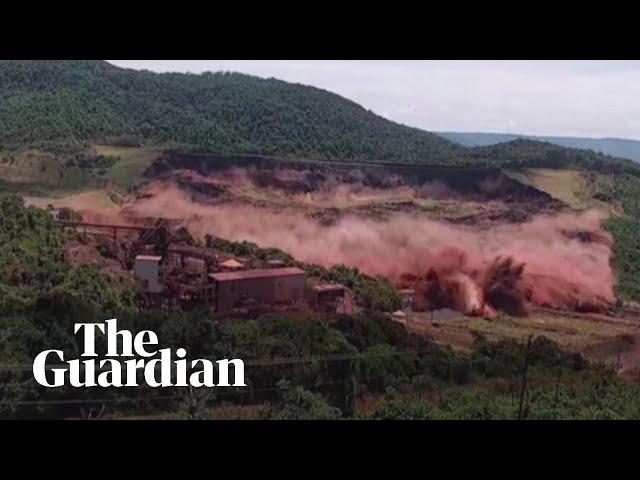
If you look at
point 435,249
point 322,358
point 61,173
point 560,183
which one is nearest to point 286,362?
point 322,358

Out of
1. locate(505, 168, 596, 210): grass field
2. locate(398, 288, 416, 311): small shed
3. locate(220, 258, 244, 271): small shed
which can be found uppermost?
locate(505, 168, 596, 210): grass field

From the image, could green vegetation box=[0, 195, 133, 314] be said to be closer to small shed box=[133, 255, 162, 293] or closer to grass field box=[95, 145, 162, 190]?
small shed box=[133, 255, 162, 293]

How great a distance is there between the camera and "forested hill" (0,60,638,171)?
5.64 meters

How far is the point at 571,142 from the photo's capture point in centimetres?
582

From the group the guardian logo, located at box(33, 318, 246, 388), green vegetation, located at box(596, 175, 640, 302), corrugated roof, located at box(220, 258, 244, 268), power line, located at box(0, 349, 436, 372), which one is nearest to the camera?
the guardian logo, located at box(33, 318, 246, 388)

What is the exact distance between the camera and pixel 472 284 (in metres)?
5.60

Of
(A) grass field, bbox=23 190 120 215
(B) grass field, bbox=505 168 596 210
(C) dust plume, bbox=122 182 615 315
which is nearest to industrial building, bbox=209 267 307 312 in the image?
(C) dust plume, bbox=122 182 615 315

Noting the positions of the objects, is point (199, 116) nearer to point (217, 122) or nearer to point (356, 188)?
point (217, 122)

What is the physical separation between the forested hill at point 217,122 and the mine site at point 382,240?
0.13 metres

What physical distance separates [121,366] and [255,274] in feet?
3.15
